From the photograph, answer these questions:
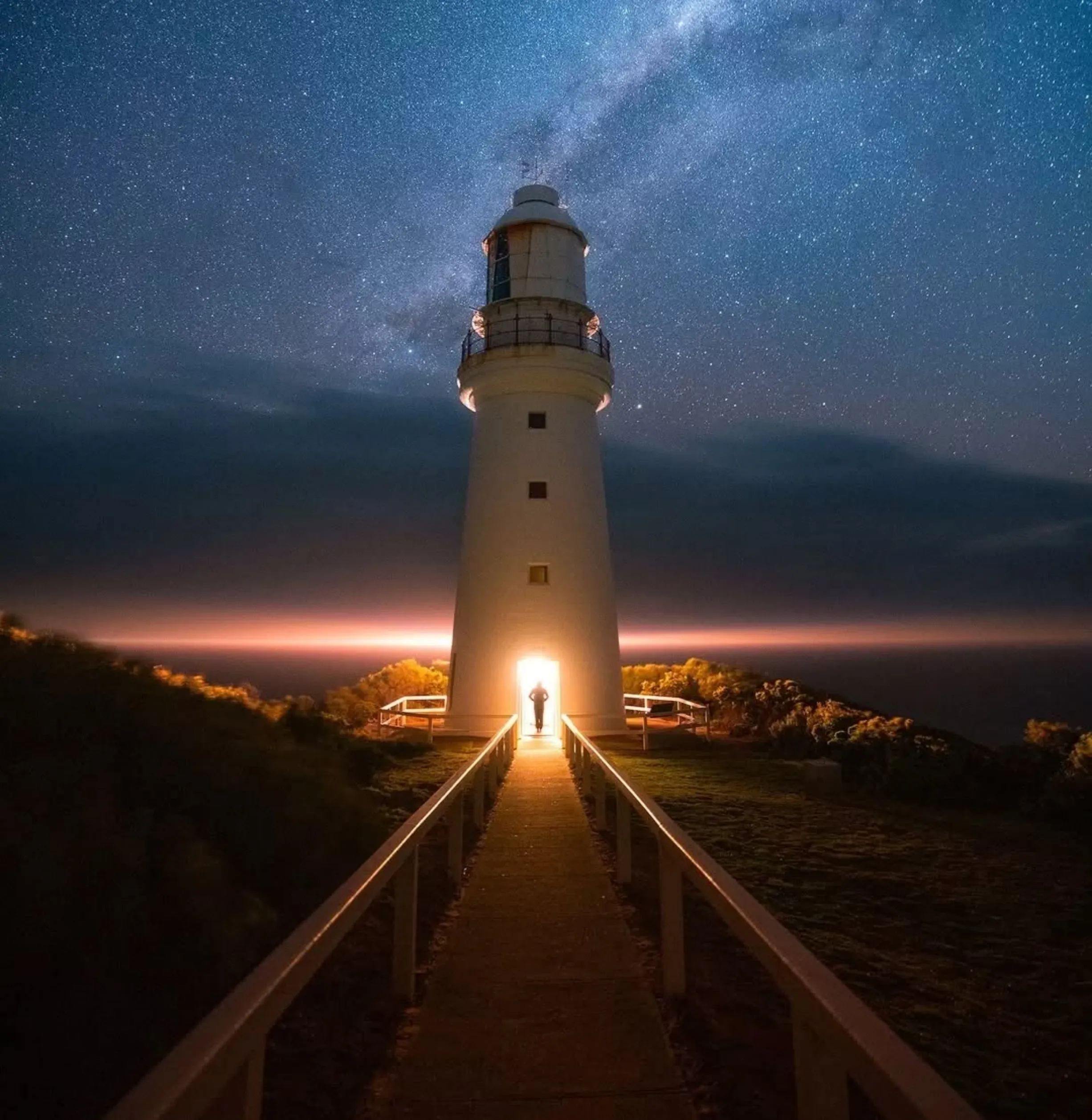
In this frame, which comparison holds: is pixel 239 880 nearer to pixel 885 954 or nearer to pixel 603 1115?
pixel 603 1115

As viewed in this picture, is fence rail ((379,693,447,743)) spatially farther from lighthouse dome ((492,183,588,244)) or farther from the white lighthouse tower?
lighthouse dome ((492,183,588,244))

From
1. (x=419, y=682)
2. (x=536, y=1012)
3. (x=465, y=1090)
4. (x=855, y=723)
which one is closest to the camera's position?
(x=465, y=1090)

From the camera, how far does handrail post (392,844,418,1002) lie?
392 cm

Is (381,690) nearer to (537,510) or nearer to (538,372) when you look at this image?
(537,510)

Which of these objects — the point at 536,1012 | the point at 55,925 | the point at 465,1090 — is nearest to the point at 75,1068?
the point at 55,925

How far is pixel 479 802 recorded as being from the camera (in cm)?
845

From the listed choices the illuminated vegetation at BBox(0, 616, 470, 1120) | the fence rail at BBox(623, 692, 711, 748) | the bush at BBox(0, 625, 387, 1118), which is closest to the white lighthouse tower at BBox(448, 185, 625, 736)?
the fence rail at BBox(623, 692, 711, 748)

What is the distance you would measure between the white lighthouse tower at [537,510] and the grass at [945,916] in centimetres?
639

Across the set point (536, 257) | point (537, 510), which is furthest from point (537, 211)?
point (537, 510)

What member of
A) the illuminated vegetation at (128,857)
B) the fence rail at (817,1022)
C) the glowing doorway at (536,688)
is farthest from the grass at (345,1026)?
the glowing doorway at (536,688)

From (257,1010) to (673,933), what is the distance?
2584mm

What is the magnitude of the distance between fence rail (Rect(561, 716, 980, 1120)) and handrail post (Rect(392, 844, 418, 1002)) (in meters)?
1.37

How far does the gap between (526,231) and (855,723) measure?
14224 millimetres

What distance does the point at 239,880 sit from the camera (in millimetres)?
5043
